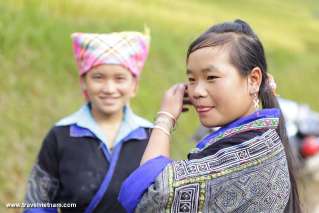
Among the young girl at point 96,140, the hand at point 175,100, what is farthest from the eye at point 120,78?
the hand at point 175,100

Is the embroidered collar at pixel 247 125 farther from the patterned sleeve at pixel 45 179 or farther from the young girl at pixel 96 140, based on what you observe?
the patterned sleeve at pixel 45 179

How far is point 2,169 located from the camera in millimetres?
5234

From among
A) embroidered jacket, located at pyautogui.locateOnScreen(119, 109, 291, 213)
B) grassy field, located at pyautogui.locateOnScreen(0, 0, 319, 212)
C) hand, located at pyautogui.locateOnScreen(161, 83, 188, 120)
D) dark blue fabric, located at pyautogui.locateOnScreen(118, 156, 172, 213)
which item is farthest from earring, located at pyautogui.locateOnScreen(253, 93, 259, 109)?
grassy field, located at pyautogui.locateOnScreen(0, 0, 319, 212)

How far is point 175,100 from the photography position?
2.48 meters

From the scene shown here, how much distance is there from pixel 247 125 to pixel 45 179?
1.35 meters

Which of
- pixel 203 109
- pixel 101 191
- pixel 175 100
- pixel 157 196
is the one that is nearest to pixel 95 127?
pixel 101 191

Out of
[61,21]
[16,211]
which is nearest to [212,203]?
[16,211]

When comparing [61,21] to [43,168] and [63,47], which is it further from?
[43,168]

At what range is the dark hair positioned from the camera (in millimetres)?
2271

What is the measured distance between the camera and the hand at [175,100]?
2453 mm

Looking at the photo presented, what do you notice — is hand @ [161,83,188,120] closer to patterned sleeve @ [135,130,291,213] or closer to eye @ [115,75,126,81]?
patterned sleeve @ [135,130,291,213]

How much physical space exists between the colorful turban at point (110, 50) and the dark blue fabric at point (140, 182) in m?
1.17

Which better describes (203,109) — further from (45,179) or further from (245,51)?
(45,179)

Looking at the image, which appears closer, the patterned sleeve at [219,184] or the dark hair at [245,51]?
the patterned sleeve at [219,184]
